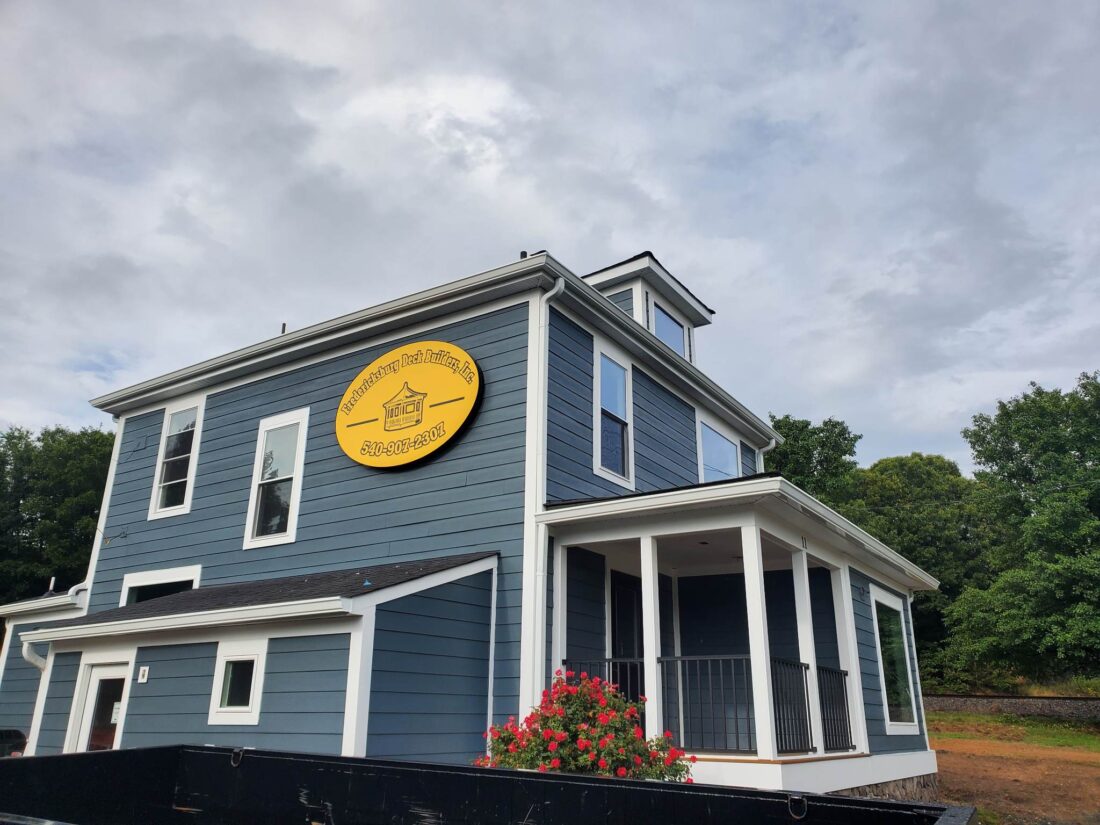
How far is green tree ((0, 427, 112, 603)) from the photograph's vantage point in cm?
2727

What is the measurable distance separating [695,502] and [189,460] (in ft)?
26.3

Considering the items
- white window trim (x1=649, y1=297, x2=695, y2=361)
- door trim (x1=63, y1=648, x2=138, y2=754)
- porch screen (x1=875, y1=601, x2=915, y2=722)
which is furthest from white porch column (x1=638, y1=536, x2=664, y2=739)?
door trim (x1=63, y1=648, x2=138, y2=754)

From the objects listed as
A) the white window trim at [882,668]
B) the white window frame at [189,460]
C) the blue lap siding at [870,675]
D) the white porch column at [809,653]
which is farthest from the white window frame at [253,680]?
the white window trim at [882,668]

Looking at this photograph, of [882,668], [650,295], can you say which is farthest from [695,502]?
[650,295]

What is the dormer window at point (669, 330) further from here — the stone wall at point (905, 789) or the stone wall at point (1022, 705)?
the stone wall at point (1022, 705)

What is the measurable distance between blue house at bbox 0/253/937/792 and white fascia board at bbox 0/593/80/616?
39mm

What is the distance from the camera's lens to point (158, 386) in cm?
1200

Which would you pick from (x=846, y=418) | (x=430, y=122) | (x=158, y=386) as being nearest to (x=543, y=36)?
(x=430, y=122)

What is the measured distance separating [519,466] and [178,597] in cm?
489

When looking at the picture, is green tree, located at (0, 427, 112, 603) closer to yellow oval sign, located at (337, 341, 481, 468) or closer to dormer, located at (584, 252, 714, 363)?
yellow oval sign, located at (337, 341, 481, 468)

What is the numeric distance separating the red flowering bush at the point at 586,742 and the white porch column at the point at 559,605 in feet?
4.79

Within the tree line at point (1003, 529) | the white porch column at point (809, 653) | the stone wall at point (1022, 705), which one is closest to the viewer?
the white porch column at point (809, 653)

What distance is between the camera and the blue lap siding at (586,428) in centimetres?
859

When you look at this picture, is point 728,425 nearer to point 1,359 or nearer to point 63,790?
point 63,790
